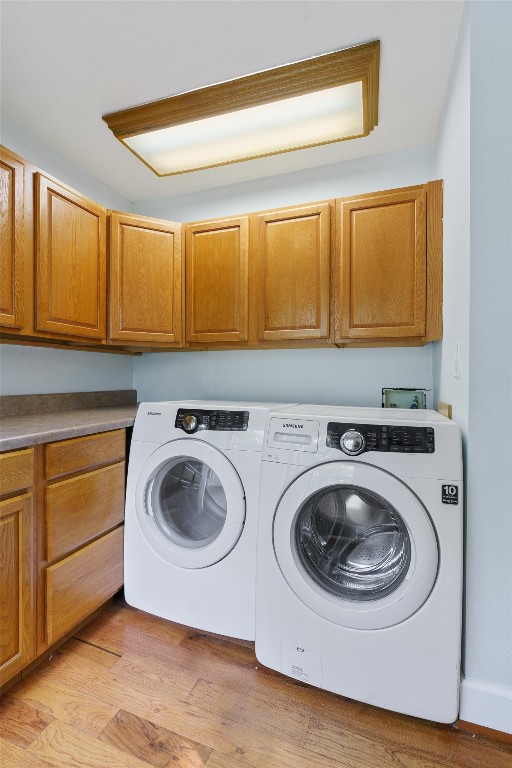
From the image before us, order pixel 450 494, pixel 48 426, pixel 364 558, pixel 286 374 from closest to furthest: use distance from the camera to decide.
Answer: pixel 450 494 → pixel 364 558 → pixel 48 426 → pixel 286 374

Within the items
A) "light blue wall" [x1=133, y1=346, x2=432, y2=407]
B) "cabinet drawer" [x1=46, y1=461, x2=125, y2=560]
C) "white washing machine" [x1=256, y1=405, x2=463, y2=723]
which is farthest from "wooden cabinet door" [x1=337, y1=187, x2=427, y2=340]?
"cabinet drawer" [x1=46, y1=461, x2=125, y2=560]

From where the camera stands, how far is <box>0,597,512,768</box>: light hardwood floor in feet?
3.51

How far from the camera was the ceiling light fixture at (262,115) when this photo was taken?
1.47 m

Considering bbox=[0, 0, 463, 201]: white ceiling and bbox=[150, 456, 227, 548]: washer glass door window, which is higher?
bbox=[0, 0, 463, 201]: white ceiling

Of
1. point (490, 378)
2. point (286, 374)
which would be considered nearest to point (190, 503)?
point (286, 374)

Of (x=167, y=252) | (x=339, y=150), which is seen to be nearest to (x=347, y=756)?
(x=167, y=252)

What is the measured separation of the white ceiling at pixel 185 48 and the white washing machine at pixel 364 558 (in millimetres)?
1424

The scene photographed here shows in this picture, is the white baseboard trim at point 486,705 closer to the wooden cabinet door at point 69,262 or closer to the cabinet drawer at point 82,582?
the cabinet drawer at point 82,582

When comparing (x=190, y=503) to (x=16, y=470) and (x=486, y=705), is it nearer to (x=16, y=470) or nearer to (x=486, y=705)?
(x=16, y=470)

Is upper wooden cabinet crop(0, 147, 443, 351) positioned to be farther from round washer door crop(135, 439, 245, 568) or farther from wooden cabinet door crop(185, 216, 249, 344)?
round washer door crop(135, 439, 245, 568)

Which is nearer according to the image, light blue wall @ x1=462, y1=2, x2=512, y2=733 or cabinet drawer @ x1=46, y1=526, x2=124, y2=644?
light blue wall @ x1=462, y1=2, x2=512, y2=733

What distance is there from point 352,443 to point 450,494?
1.09 ft

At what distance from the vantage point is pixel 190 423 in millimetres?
1577

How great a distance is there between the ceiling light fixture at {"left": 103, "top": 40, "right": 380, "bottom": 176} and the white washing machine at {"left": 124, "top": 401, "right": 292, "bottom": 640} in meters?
1.37
